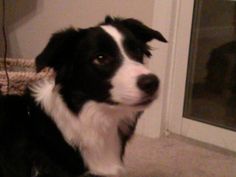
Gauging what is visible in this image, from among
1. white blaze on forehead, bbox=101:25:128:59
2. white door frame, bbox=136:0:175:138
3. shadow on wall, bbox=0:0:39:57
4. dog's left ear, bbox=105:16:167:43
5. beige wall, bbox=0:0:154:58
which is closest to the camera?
white blaze on forehead, bbox=101:25:128:59

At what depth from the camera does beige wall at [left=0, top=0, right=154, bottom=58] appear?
2.42m

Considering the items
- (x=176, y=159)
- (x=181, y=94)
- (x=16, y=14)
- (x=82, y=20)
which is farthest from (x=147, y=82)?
(x=16, y=14)

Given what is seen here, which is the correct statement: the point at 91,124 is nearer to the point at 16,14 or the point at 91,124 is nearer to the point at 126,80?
the point at 126,80

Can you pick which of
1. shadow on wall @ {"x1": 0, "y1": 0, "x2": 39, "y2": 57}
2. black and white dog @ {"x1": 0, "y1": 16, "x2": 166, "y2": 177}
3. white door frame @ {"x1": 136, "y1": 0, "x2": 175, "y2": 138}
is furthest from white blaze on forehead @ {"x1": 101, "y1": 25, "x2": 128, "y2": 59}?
shadow on wall @ {"x1": 0, "y1": 0, "x2": 39, "y2": 57}

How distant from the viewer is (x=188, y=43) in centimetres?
240

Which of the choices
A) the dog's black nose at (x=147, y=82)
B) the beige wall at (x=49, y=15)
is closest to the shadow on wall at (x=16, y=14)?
the beige wall at (x=49, y=15)

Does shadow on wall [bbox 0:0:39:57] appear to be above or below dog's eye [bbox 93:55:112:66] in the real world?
below

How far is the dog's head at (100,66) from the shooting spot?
1262 mm

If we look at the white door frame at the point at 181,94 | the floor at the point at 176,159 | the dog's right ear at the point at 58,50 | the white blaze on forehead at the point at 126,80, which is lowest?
the floor at the point at 176,159

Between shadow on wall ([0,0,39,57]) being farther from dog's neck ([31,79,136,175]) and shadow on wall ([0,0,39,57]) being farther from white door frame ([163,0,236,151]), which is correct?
dog's neck ([31,79,136,175])

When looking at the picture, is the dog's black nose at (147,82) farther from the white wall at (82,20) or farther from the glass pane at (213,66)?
the glass pane at (213,66)

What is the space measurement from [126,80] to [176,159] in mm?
1095

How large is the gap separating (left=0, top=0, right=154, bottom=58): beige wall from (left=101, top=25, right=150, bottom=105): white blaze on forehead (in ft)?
3.60

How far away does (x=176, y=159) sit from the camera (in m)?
2.21
